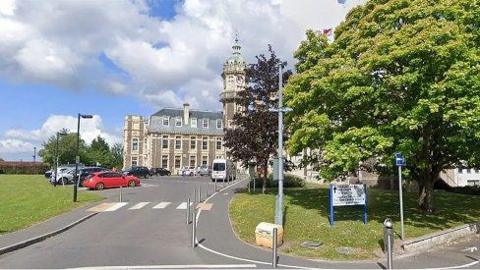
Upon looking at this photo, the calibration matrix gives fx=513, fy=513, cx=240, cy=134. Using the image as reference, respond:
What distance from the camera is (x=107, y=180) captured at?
40.6 m

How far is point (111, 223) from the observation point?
2106 centimetres

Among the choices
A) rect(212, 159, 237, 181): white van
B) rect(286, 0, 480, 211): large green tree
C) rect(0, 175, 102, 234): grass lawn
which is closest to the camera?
rect(286, 0, 480, 211): large green tree

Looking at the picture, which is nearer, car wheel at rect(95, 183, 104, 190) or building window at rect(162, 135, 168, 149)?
car wheel at rect(95, 183, 104, 190)

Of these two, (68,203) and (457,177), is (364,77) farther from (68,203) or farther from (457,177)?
(457,177)

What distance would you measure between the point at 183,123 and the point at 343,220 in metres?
77.2

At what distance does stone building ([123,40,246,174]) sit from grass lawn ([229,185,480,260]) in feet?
216

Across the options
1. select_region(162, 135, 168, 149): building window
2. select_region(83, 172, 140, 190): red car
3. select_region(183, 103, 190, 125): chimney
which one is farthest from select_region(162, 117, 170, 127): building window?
select_region(83, 172, 140, 190): red car

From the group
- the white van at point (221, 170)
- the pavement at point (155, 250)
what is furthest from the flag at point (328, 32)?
the white van at point (221, 170)

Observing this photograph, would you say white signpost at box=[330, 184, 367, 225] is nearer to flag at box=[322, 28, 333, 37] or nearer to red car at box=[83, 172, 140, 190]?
flag at box=[322, 28, 333, 37]

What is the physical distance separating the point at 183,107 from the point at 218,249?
81853 mm

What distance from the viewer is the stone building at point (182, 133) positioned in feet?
305

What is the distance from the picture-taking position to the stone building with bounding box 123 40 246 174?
92875 mm

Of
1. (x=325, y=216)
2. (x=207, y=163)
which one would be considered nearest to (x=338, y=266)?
(x=325, y=216)

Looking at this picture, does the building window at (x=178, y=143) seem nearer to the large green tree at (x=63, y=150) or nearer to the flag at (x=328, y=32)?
the large green tree at (x=63, y=150)
